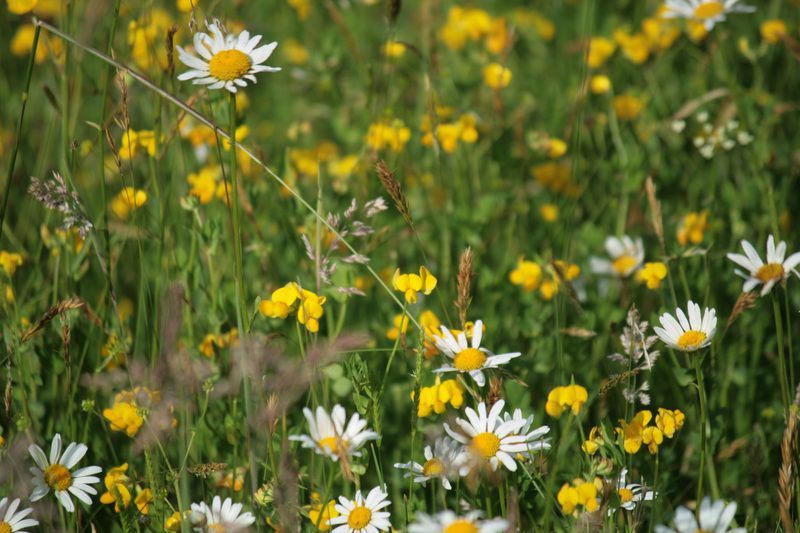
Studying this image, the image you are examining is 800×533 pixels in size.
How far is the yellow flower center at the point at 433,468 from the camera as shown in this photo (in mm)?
1691

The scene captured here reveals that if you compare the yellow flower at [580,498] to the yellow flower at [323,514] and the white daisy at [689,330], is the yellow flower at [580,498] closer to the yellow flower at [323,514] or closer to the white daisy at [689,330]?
the white daisy at [689,330]

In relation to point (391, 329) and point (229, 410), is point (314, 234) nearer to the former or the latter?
point (391, 329)

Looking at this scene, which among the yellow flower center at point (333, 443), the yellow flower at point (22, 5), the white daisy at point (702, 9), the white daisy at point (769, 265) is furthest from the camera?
the white daisy at point (702, 9)

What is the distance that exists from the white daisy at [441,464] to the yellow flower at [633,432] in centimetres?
35

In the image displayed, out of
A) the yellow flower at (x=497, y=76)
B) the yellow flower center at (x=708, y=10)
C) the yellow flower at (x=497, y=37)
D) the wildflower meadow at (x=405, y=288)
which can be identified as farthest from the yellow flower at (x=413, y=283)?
the yellow flower at (x=497, y=37)

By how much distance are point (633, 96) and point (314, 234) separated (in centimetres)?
170

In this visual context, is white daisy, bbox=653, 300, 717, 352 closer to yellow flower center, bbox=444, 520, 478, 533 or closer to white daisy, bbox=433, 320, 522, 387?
Answer: white daisy, bbox=433, 320, 522, 387

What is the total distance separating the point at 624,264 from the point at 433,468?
Answer: 3.99ft

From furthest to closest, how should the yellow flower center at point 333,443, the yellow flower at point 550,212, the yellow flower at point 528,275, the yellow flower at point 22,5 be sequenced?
the yellow flower at point 550,212 → the yellow flower at point 528,275 → the yellow flower at point 22,5 → the yellow flower center at point 333,443

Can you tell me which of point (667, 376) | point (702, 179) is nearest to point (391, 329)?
point (667, 376)

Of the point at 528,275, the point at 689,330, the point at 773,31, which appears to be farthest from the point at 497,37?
the point at 689,330

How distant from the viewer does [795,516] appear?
2072 mm

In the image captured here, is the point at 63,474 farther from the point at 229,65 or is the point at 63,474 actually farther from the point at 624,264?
the point at 624,264

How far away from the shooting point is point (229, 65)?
71.7 inches
